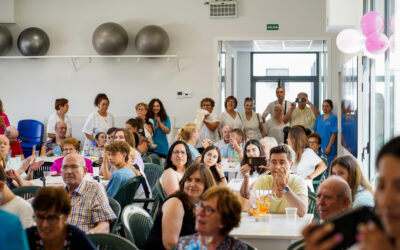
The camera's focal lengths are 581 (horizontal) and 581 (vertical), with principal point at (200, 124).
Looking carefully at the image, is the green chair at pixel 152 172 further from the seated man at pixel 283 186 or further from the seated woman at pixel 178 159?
the seated man at pixel 283 186

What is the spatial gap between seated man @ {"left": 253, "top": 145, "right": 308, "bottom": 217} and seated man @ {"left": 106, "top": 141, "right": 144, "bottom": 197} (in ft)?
3.89

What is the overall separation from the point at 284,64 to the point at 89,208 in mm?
13931

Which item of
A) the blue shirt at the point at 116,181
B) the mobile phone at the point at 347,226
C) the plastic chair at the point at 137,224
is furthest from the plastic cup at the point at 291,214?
the mobile phone at the point at 347,226

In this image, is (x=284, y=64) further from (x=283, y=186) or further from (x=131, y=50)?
(x=283, y=186)

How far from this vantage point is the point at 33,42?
10742 millimetres

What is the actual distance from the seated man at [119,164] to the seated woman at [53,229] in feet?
7.66

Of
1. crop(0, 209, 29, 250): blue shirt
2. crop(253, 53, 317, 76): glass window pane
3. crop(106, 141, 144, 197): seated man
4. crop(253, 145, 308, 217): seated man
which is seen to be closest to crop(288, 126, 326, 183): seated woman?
crop(253, 145, 308, 217): seated man

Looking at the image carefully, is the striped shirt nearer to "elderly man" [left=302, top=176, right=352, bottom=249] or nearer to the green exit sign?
"elderly man" [left=302, top=176, right=352, bottom=249]

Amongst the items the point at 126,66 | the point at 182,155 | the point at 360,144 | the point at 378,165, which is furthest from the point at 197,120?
the point at 378,165

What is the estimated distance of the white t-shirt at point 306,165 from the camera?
21.7 feet

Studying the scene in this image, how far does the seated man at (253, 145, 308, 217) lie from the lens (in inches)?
169

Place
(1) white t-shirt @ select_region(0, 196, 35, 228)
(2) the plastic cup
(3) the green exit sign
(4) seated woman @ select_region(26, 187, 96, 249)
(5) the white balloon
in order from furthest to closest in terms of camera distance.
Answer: (3) the green exit sign, (5) the white balloon, (2) the plastic cup, (1) white t-shirt @ select_region(0, 196, 35, 228), (4) seated woman @ select_region(26, 187, 96, 249)

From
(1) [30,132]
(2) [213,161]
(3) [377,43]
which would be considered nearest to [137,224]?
(2) [213,161]

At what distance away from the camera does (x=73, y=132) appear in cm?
1126
